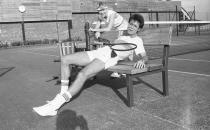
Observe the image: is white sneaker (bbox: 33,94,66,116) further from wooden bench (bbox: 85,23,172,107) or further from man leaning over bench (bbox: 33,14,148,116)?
wooden bench (bbox: 85,23,172,107)

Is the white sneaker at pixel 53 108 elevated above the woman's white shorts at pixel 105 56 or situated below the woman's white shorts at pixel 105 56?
below

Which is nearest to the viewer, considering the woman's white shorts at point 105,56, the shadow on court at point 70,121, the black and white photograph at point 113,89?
the shadow on court at point 70,121

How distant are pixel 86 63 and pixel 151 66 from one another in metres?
1.05

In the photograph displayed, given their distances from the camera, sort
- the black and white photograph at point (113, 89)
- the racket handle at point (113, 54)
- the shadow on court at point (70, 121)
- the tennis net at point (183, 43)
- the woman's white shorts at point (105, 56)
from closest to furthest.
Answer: the shadow on court at point (70, 121) < the black and white photograph at point (113, 89) < the woman's white shorts at point (105, 56) < the racket handle at point (113, 54) < the tennis net at point (183, 43)

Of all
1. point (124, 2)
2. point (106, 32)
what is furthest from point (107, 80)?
point (124, 2)

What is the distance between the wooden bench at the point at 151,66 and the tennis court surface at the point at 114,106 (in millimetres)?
280

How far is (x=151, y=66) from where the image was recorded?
4707 mm

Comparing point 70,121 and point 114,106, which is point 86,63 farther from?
point 70,121

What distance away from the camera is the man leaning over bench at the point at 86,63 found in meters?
4.40

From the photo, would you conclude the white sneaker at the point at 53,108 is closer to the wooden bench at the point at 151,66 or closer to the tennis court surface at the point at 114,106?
the tennis court surface at the point at 114,106

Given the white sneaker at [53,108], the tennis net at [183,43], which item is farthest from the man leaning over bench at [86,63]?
the tennis net at [183,43]

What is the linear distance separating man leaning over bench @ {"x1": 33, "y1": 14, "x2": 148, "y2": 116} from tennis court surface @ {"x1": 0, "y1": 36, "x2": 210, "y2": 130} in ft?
0.63

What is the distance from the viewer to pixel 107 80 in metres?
7.00

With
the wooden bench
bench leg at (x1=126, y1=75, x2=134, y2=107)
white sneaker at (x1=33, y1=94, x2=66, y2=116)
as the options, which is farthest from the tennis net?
white sneaker at (x1=33, y1=94, x2=66, y2=116)
